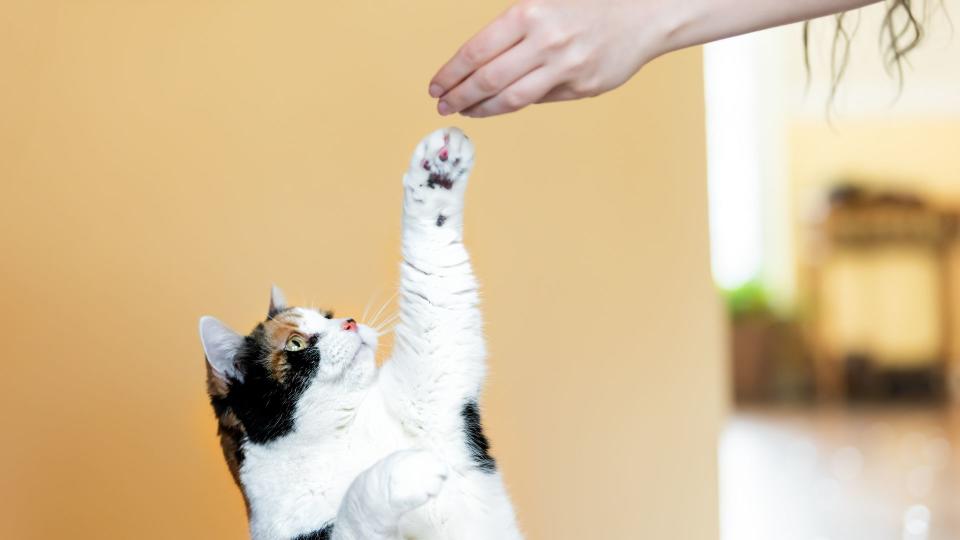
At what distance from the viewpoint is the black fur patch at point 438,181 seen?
108 centimetres

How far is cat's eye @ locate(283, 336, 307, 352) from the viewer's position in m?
1.18

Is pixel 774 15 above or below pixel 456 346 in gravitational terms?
above

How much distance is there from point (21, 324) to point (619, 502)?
1.08m

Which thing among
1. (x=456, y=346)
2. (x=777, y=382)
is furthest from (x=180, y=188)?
(x=777, y=382)

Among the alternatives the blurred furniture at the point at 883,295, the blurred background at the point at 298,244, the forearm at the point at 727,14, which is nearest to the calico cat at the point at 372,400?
the forearm at the point at 727,14

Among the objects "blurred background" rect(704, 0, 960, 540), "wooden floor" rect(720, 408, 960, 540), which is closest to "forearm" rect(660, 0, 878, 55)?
"wooden floor" rect(720, 408, 960, 540)

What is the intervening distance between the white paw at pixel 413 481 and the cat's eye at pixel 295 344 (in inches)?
10.6

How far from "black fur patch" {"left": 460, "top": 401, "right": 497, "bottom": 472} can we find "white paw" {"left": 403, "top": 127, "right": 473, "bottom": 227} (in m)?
0.22

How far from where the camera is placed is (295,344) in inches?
46.4

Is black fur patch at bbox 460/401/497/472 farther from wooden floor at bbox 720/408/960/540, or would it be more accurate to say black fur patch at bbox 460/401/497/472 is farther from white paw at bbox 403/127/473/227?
wooden floor at bbox 720/408/960/540

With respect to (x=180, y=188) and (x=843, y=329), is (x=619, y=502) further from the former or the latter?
(x=843, y=329)

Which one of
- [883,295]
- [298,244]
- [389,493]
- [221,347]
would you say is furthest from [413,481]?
[883,295]

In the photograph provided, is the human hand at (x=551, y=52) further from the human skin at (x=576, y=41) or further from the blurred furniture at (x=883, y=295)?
the blurred furniture at (x=883, y=295)

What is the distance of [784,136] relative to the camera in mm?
7625
